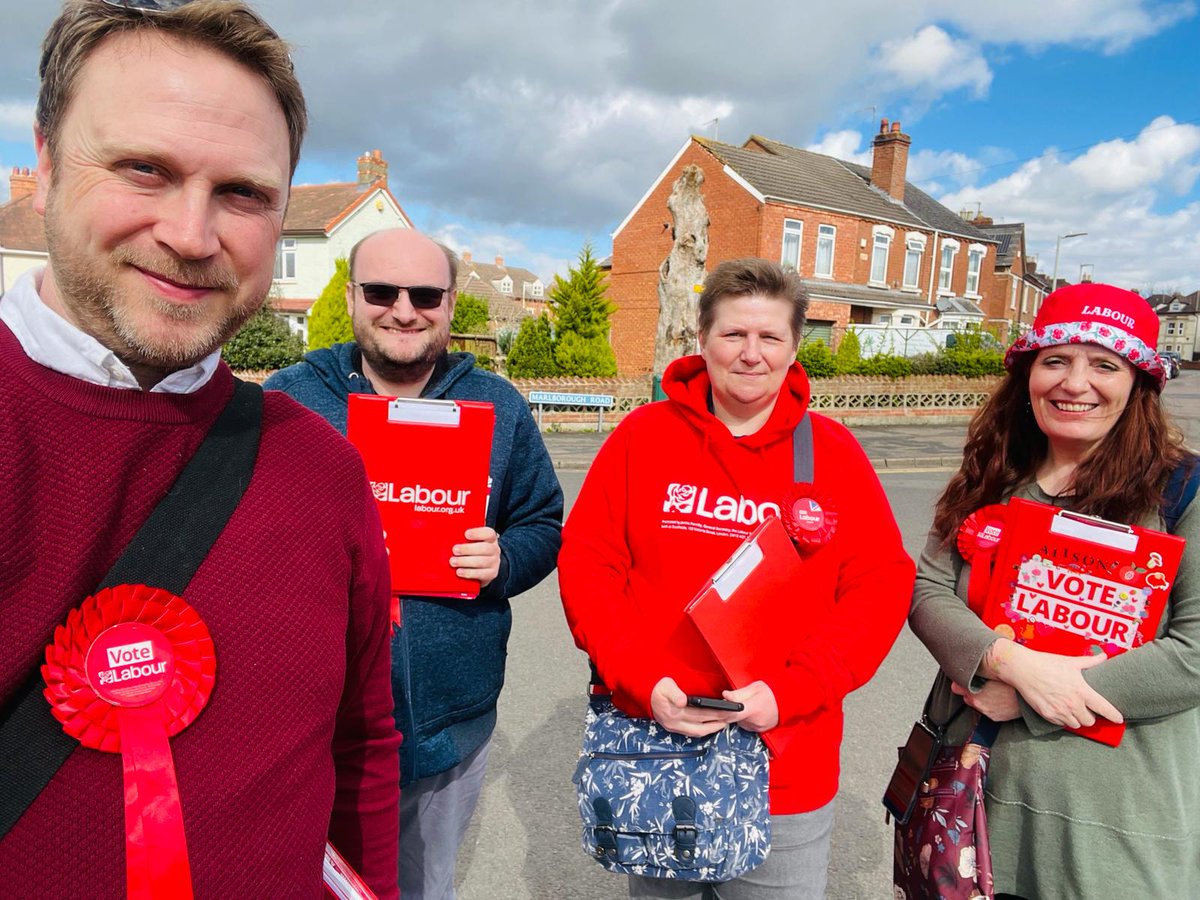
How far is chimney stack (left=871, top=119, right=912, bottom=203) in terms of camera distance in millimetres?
30094

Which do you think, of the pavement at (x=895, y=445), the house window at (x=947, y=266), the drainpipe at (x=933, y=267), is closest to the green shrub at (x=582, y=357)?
the pavement at (x=895, y=445)

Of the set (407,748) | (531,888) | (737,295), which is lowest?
(531,888)

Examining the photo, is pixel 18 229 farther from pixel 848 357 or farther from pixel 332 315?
pixel 848 357

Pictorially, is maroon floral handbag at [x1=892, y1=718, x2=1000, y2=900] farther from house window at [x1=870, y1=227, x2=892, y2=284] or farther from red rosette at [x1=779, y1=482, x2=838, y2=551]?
house window at [x1=870, y1=227, x2=892, y2=284]

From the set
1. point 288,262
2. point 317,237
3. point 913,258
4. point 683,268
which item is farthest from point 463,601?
point 288,262

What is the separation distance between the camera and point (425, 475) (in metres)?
1.94

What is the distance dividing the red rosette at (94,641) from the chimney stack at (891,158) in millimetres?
33826

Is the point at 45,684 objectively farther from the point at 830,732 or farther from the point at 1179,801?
the point at 1179,801

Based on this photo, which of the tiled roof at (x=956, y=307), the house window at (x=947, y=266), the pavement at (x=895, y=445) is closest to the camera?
the pavement at (x=895, y=445)

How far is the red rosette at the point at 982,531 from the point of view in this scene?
2.02 metres

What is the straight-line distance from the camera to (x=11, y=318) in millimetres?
952

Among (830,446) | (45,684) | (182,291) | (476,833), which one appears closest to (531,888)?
(476,833)

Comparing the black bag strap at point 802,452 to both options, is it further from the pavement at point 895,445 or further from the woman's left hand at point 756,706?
the pavement at point 895,445

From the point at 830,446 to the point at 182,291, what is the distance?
5.34 ft
